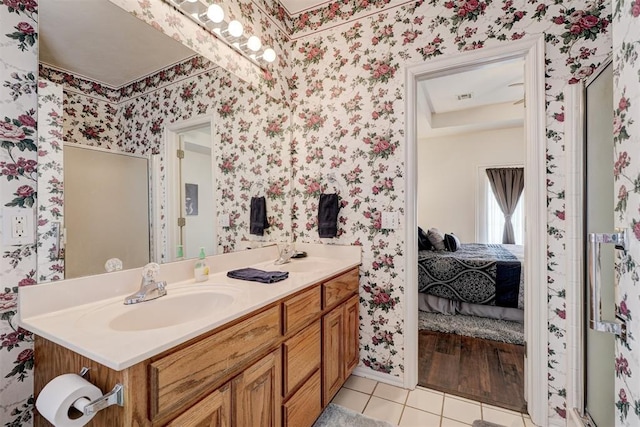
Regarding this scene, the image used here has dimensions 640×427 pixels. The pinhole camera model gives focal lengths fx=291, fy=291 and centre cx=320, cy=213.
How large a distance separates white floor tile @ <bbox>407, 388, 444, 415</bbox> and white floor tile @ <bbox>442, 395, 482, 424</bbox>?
0.12 feet

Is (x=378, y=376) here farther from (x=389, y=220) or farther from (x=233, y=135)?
(x=233, y=135)

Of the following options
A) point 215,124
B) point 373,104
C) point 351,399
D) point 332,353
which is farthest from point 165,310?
point 373,104

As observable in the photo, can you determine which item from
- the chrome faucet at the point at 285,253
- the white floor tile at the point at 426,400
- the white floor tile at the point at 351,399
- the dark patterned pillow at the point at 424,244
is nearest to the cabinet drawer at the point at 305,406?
the white floor tile at the point at 351,399

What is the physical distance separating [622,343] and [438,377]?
151cm

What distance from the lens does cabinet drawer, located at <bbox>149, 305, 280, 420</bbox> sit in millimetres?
772

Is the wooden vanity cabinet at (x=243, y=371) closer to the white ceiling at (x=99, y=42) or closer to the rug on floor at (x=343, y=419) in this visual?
the rug on floor at (x=343, y=419)

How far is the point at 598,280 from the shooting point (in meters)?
0.82

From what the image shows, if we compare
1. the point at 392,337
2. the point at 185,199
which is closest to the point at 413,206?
the point at 392,337

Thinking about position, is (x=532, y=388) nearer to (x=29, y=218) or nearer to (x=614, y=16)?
(x=614, y=16)

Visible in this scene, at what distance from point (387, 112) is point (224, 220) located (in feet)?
4.20

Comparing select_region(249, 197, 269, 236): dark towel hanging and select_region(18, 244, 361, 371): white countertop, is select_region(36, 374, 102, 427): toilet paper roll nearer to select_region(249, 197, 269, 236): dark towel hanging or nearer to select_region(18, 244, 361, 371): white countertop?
select_region(18, 244, 361, 371): white countertop

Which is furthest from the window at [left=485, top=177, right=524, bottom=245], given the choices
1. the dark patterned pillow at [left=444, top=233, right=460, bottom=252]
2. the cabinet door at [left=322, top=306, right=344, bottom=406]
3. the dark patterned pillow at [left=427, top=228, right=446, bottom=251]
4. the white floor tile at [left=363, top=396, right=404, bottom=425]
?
the cabinet door at [left=322, top=306, right=344, bottom=406]

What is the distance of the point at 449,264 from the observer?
9.83ft

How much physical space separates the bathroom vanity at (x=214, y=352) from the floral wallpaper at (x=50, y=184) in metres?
0.12
